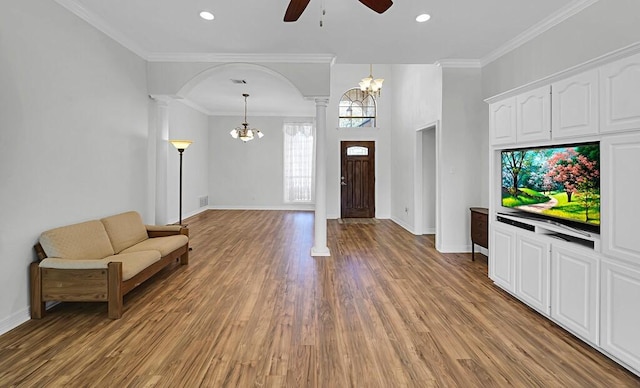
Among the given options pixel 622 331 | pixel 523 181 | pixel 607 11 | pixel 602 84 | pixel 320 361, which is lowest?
pixel 320 361

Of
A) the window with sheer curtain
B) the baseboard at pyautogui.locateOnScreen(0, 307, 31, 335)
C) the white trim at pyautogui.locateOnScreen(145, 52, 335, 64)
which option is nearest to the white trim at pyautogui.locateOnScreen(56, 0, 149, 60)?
the white trim at pyautogui.locateOnScreen(145, 52, 335, 64)

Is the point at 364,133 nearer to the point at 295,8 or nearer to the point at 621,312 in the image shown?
the point at 295,8

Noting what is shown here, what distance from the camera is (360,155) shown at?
8.69m

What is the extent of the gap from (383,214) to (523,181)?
18.1 ft

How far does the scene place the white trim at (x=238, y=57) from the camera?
4.59 m

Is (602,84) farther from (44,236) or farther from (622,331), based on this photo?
(44,236)

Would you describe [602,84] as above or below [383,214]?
above

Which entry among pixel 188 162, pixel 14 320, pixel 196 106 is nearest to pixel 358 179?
pixel 188 162

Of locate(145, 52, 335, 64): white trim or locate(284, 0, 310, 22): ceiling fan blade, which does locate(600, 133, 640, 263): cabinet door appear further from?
locate(145, 52, 335, 64): white trim

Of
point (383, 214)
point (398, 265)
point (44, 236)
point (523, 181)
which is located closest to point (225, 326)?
point (44, 236)

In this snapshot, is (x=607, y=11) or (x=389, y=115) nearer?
(x=607, y=11)

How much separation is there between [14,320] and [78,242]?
0.74 metres

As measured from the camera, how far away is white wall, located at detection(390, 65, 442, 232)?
18.5 feet

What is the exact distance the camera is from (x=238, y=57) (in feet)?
15.1
